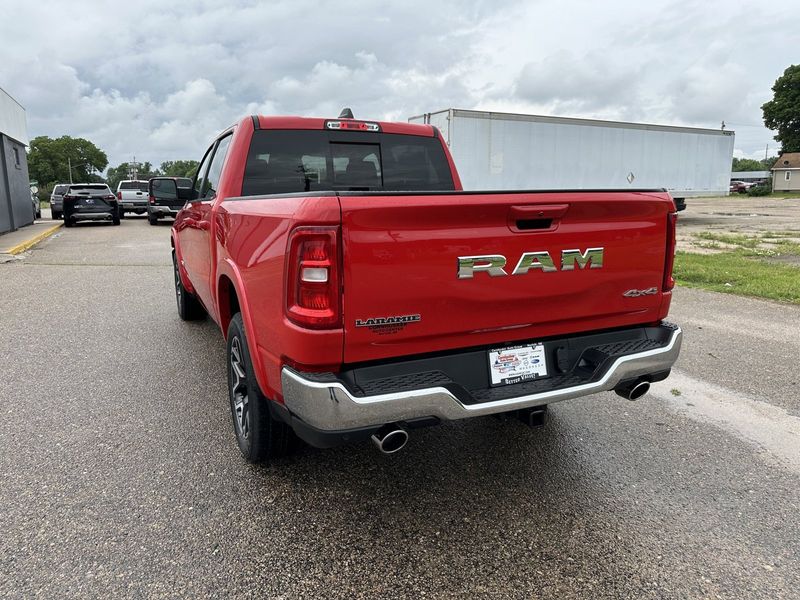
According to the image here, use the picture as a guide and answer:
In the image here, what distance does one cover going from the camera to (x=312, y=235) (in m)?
2.27

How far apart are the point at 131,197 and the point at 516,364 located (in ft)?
85.2

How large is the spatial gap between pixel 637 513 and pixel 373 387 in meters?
1.50

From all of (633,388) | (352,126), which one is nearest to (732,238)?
(352,126)

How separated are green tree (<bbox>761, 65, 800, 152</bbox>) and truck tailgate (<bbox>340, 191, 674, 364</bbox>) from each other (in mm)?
78585

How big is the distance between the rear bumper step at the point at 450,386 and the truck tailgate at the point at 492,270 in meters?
0.08

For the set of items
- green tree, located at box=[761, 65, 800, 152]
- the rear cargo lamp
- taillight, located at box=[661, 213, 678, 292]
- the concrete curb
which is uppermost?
green tree, located at box=[761, 65, 800, 152]

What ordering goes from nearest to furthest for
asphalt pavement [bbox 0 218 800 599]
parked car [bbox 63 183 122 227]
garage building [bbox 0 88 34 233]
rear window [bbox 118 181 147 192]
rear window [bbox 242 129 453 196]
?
1. asphalt pavement [bbox 0 218 800 599]
2. rear window [bbox 242 129 453 196]
3. garage building [bbox 0 88 34 233]
4. parked car [bbox 63 183 122 227]
5. rear window [bbox 118 181 147 192]

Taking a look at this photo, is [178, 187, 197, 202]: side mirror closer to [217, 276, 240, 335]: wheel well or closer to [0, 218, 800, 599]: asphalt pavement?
[0, 218, 800, 599]: asphalt pavement

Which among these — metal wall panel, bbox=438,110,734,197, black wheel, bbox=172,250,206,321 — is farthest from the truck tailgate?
metal wall panel, bbox=438,110,734,197

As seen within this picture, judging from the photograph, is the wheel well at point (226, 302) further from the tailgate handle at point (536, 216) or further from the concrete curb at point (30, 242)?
the concrete curb at point (30, 242)

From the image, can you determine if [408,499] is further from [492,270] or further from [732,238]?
[732,238]

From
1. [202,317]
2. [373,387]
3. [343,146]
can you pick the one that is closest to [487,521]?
[373,387]

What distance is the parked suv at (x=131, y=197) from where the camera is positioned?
2509cm

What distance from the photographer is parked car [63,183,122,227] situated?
2048 centimetres
